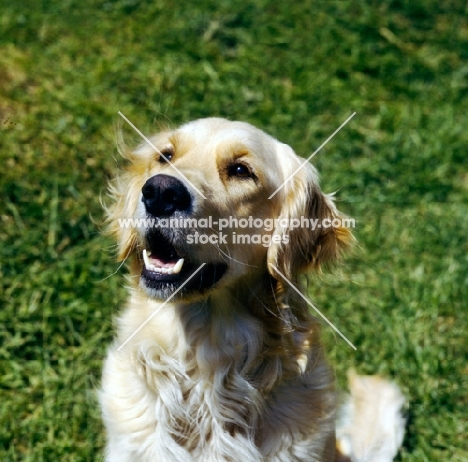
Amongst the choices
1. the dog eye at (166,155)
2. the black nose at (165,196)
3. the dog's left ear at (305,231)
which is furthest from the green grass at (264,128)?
the black nose at (165,196)

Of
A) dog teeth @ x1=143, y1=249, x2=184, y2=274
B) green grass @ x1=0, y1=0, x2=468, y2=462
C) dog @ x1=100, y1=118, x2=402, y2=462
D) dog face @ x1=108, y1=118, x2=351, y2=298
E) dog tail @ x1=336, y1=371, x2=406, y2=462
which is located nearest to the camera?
dog face @ x1=108, y1=118, x2=351, y2=298

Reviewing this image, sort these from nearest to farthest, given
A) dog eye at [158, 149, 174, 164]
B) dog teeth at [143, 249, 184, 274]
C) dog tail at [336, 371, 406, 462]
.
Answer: dog teeth at [143, 249, 184, 274], dog eye at [158, 149, 174, 164], dog tail at [336, 371, 406, 462]

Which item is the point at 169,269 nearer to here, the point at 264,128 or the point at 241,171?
the point at 241,171

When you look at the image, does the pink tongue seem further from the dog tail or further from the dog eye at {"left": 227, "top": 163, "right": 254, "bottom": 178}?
the dog tail

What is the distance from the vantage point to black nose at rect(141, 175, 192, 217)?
3.11 m

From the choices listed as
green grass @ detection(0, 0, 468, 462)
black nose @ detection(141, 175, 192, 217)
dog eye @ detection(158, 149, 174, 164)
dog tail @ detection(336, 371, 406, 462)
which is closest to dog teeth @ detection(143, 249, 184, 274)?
black nose @ detection(141, 175, 192, 217)

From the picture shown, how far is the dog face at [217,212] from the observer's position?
3.22 meters

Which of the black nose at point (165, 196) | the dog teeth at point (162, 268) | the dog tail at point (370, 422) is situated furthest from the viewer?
the dog tail at point (370, 422)

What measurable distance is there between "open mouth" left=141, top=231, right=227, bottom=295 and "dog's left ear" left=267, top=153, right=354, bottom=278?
1.25 ft

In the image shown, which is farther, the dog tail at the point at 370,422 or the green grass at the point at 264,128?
the green grass at the point at 264,128

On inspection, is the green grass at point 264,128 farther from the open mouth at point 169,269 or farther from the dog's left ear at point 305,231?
the open mouth at point 169,269

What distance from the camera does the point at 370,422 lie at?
4555 mm

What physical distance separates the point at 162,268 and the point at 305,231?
85 centimetres

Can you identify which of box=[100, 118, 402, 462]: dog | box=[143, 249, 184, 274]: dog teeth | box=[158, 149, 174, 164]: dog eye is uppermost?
box=[158, 149, 174, 164]: dog eye
